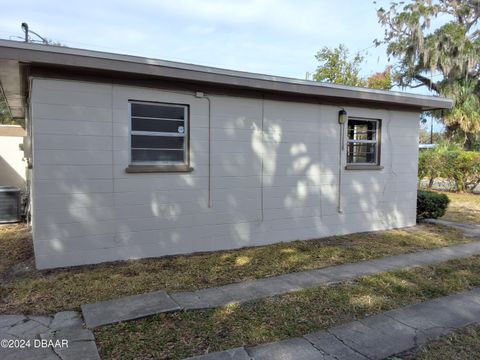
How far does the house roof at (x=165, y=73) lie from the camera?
15.8 feet

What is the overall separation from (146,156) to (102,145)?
0.72 m

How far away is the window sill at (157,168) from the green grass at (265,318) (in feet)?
8.60

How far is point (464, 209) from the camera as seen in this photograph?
1220 cm

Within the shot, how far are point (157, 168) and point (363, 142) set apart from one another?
461 cm

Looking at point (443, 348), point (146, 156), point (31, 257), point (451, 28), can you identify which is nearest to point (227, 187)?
point (146, 156)

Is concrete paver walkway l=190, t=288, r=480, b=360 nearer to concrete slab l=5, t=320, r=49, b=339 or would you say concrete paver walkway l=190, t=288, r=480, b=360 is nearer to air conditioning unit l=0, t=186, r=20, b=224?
concrete slab l=5, t=320, r=49, b=339

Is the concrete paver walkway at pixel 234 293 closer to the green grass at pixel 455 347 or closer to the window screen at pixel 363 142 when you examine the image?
the green grass at pixel 455 347

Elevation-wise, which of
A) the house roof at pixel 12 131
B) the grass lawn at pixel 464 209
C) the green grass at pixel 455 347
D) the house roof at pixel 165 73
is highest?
the house roof at pixel 165 73

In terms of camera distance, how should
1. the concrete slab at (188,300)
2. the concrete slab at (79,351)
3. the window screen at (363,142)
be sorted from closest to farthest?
the concrete slab at (79,351) → the concrete slab at (188,300) → the window screen at (363,142)

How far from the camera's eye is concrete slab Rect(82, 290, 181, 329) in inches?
147

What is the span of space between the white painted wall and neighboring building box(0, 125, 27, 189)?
32.6ft

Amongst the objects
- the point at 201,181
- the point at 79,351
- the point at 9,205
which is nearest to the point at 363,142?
the point at 201,181

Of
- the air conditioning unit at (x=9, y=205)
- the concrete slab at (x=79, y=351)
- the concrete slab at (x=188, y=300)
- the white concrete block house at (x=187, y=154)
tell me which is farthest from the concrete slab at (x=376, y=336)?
the air conditioning unit at (x=9, y=205)

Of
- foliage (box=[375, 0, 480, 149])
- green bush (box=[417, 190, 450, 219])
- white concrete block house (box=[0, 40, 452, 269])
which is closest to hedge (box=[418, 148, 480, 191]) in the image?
foliage (box=[375, 0, 480, 149])
